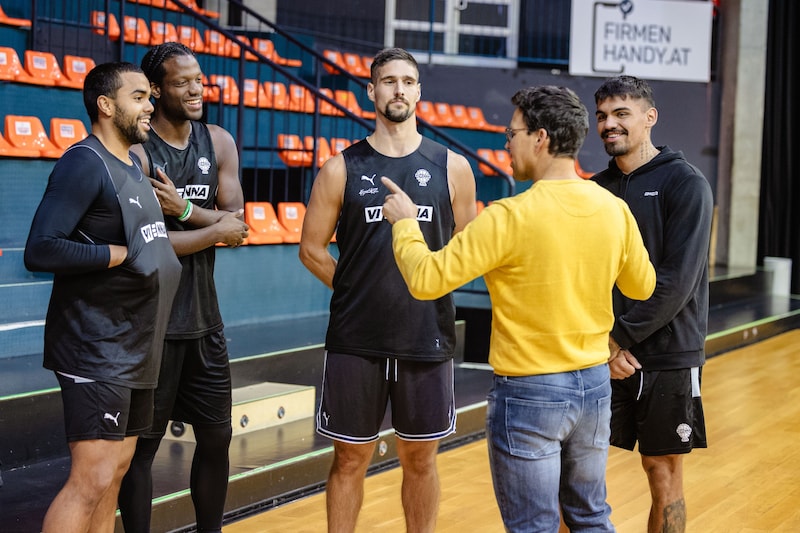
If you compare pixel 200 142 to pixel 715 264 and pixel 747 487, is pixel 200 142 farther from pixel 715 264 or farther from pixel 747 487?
pixel 715 264

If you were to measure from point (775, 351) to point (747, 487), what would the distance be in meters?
4.17

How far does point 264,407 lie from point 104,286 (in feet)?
6.87

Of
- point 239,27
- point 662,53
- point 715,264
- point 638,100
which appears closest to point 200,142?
point 638,100

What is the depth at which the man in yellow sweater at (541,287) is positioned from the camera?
88.0 inches

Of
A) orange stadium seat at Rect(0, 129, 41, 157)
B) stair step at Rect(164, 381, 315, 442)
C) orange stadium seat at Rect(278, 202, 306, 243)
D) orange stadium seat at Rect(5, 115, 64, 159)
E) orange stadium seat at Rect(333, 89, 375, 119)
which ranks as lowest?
stair step at Rect(164, 381, 315, 442)

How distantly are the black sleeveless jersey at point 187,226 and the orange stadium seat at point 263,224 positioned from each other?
3172mm

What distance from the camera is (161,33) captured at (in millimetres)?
7992

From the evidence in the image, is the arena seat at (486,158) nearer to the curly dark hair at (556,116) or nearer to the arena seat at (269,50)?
the arena seat at (269,50)

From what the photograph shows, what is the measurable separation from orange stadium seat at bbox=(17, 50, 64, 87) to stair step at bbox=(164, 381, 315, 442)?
2557 millimetres

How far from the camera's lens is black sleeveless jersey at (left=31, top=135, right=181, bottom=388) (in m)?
2.61

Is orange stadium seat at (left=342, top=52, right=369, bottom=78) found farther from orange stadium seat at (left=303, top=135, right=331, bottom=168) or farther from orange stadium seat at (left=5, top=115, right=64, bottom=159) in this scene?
orange stadium seat at (left=5, top=115, right=64, bottom=159)

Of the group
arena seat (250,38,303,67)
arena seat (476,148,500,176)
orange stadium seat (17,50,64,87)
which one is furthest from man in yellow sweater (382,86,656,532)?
arena seat (476,148,500,176)

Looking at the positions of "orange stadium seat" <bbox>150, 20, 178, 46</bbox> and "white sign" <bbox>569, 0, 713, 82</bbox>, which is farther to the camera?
"white sign" <bbox>569, 0, 713, 82</bbox>

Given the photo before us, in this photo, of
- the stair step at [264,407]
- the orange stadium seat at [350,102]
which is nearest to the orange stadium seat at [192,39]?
the orange stadium seat at [350,102]
